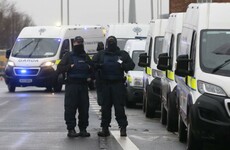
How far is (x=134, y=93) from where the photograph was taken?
64.4 ft

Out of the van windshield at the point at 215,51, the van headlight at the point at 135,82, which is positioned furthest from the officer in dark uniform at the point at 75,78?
the van headlight at the point at 135,82

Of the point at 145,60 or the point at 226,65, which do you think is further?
the point at 145,60

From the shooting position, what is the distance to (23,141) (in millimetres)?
11867

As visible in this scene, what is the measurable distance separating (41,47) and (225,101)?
2001cm

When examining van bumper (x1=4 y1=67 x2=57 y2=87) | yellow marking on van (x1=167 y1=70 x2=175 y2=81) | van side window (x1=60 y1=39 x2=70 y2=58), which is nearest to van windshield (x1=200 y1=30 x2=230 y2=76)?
yellow marking on van (x1=167 y1=70 x2=175 y2=81)

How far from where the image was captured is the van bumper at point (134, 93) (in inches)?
771

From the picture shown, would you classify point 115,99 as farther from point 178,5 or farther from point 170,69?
point 178,5

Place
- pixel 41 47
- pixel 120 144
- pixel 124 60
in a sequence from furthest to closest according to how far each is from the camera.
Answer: pixel 41 47, pixel 124 60, pixel 120 144

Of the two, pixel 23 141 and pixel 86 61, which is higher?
Result: pixel 86 61

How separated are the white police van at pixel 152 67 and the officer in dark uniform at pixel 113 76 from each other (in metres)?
3.59

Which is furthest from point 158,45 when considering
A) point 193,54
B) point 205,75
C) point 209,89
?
point 209,89

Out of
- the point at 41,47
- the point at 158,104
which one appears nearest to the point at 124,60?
the point at 158,104

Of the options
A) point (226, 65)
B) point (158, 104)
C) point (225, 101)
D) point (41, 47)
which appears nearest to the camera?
point (225, 101)

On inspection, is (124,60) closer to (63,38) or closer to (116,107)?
(116,107)
